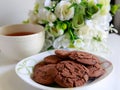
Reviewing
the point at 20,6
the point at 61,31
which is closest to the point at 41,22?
the point at 61,31

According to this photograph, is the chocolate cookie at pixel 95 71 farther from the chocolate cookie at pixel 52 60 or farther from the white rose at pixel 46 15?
the white rose at pixel 46 15

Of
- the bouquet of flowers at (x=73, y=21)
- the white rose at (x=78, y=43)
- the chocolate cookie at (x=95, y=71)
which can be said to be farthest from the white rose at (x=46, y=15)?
the chocolate cookie at (x=95, y=71)

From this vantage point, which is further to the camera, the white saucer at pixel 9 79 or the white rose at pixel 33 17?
the white rose at pixel 33 17

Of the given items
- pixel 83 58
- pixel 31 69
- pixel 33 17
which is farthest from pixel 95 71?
pixel 33 17

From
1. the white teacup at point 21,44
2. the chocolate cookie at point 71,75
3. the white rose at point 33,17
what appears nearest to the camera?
the chocolate cookie at point 71,75

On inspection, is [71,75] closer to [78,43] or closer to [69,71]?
[69,71]

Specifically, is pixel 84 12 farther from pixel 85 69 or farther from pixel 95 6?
pixel 85 69
